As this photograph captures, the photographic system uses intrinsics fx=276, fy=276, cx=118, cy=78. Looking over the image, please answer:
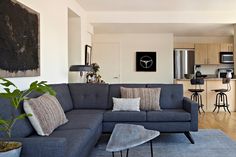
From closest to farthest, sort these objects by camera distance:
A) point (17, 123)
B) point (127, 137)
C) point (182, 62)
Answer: point (17, 123) < point (127, 137) < point (182, 62)

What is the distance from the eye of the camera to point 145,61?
9164 mm

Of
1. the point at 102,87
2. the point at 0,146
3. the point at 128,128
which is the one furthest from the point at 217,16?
the point at 0,146

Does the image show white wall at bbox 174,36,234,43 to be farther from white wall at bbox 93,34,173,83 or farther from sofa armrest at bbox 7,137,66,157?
sofa armrest at bbox 7,137,66,157

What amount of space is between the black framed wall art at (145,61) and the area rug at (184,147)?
4.58 meters

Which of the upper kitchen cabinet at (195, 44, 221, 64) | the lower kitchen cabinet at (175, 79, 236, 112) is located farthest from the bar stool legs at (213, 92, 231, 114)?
the upper kitchen cabinet at (195, 44, 221, 64)

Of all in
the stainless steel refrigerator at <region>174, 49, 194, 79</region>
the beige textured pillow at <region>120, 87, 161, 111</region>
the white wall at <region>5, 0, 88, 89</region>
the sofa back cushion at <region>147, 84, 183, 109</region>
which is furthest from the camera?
the stainless steel refrigerator at <region>174, 49, 194, 79</region>

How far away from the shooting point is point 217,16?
22.6 feet

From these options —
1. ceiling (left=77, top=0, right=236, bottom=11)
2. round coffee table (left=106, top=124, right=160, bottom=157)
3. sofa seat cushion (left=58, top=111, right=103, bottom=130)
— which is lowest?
round coffee table (left=106, top=124, right=160, bottom=157)

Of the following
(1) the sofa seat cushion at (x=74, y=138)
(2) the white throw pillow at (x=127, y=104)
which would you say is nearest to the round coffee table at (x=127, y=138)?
(1) the sofa seat cushion at (x=74, y=138)

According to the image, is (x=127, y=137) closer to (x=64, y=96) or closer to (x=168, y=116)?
(x=168, y=116)

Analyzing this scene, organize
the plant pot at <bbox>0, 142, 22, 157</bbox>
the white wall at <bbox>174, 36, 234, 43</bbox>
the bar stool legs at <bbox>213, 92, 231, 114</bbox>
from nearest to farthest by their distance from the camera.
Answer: the plant pot at <bbox>0, 142, 22, 157</bbox>, the bar stool legs at <bbox>213, 92, 231, 114</bbox>, the white wall at <bbox>174, 36, 234, 43</bbox>

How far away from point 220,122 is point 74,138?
166 inches

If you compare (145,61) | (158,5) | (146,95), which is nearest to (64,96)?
(146,95)

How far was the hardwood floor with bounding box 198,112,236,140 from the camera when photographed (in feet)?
16.9
